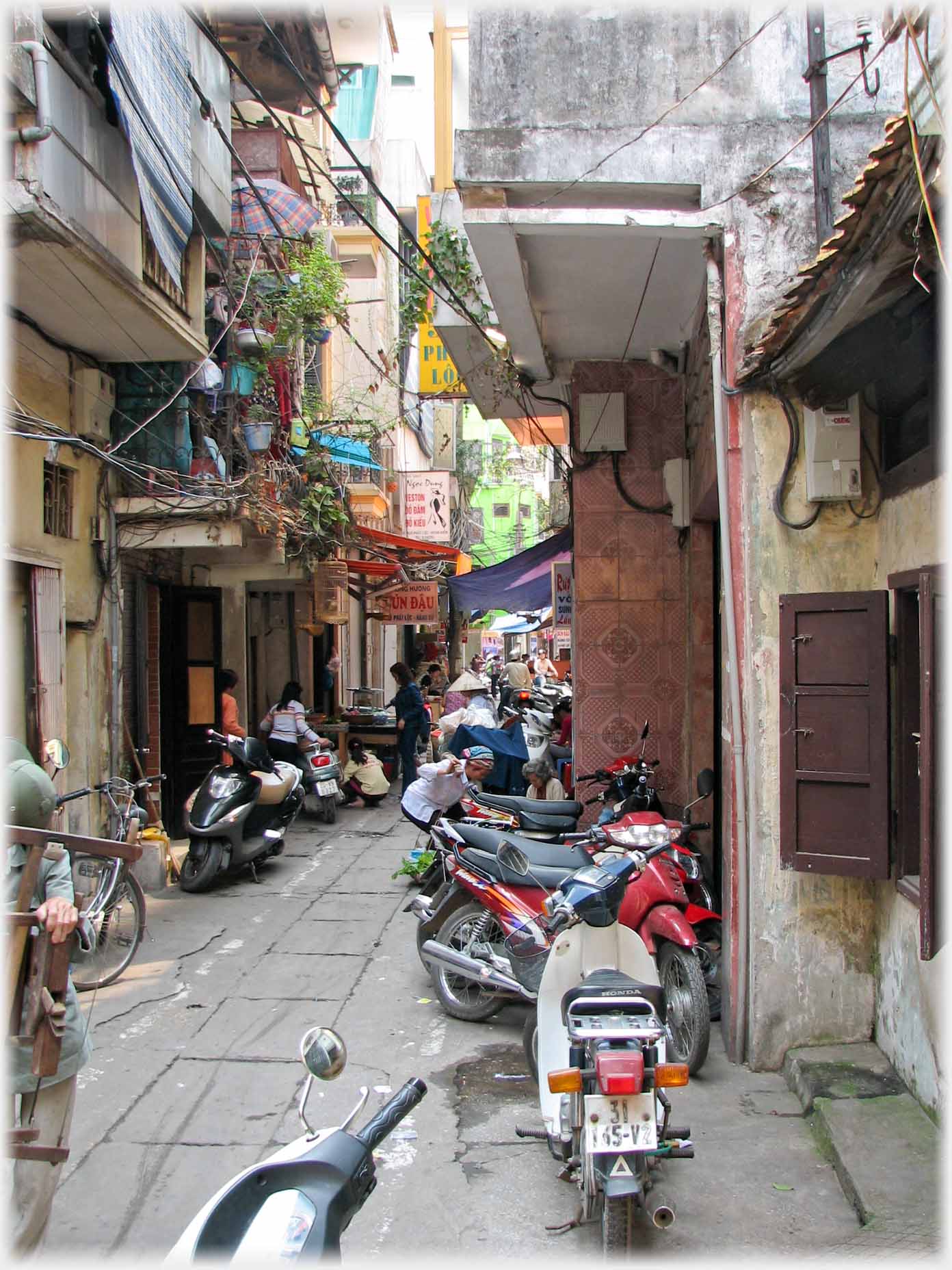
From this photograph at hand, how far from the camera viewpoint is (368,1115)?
15.5 feet

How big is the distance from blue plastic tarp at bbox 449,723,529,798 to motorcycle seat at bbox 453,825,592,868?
2953mm

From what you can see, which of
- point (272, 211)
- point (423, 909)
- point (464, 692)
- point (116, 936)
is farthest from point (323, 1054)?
point (272, 211)

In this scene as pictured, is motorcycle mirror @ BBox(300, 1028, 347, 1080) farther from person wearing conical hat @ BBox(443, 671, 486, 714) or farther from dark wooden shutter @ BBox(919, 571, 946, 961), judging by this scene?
person wearing conical hat @ BBox(443, 671, 486, 714)

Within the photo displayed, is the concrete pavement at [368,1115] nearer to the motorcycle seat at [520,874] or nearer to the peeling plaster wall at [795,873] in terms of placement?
the peeling plaster wall at [795,873]

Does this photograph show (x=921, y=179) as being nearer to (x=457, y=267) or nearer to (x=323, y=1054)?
(x=323, y=1054)

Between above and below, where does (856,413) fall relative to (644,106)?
below

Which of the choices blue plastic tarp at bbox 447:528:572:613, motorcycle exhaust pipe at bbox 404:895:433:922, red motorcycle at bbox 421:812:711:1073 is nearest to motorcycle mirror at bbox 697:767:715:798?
red motorcycle at bbox 421:812:711:1073

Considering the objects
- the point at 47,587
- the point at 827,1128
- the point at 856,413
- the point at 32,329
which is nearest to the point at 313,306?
the point at 32,329

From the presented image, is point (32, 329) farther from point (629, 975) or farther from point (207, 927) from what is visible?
point (629, 975)

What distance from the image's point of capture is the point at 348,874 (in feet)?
31.8

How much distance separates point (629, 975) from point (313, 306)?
26.7 ft

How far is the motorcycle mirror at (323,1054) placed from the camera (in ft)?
8.12

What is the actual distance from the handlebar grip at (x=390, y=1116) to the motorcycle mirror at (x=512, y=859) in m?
2.68

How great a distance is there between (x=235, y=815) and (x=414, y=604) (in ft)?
25.7
